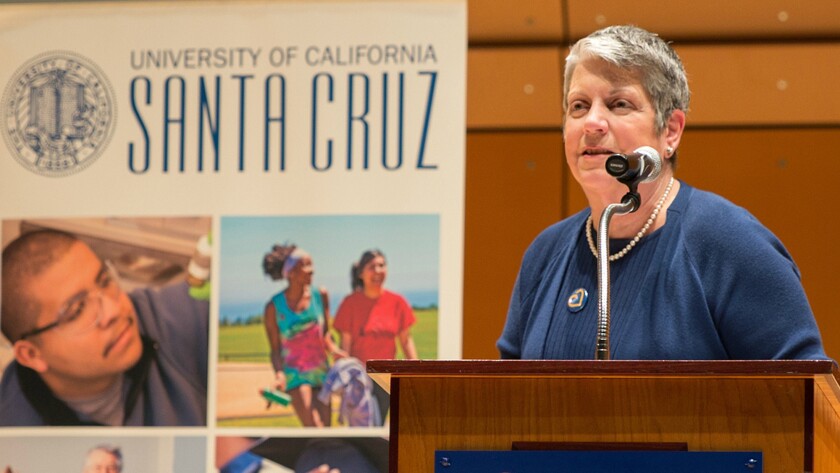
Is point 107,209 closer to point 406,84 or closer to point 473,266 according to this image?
point 406,84

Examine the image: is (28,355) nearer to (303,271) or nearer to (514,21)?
(303,271)

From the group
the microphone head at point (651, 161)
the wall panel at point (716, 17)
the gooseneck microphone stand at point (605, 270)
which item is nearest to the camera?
the gooseneck microphone stand at point (605, 270)

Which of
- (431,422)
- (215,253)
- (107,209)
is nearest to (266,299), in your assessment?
(215,253)

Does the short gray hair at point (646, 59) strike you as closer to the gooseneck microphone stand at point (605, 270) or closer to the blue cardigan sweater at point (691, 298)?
the blue cardigan sweater at point (691, 298)

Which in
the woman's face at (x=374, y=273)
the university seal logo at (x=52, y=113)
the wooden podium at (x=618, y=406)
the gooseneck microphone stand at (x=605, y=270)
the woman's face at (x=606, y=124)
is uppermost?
the university seal logo at (x=52, y=113)

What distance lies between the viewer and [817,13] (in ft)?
13.3

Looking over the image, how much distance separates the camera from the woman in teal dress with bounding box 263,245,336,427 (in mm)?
3307

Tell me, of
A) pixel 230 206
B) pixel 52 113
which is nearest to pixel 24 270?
pixel 52 113

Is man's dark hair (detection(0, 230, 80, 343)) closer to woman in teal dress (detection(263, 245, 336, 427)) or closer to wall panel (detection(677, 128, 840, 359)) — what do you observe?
woman in teal dress (detection(263, 245, 336, 427))

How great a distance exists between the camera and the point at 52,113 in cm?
351

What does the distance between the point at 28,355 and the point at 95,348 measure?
0.20 meters

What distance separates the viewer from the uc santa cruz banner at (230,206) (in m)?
3.31

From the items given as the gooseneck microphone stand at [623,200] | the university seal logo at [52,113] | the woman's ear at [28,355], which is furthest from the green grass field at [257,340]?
the gooseneck microphone stand at [623,200]

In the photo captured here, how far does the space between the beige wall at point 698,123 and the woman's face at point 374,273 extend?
117 cm
